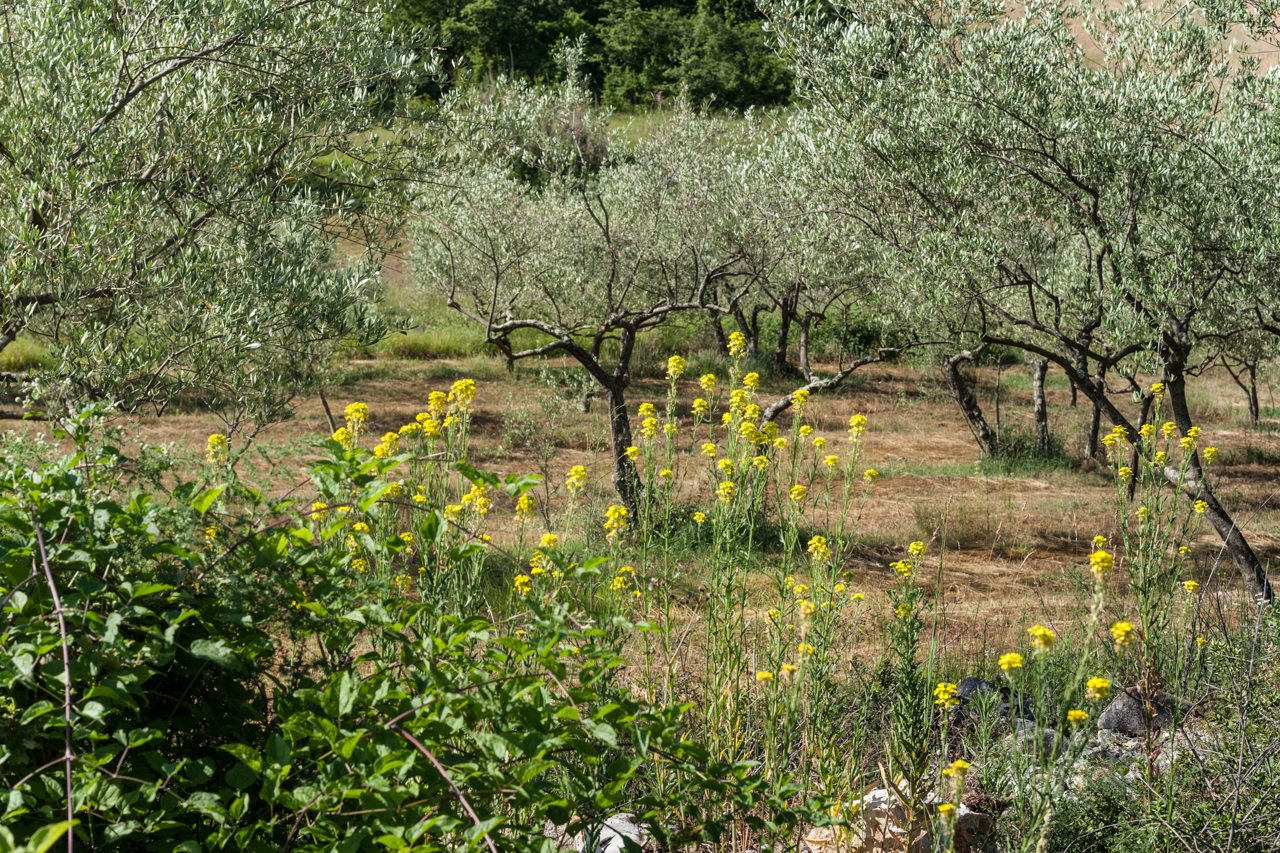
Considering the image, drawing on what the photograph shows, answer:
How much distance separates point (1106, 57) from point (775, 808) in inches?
310

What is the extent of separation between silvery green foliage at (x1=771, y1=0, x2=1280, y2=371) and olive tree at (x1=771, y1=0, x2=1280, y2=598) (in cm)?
2

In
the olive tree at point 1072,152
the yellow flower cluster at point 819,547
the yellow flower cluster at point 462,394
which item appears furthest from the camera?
the olive tree at point 1072,152

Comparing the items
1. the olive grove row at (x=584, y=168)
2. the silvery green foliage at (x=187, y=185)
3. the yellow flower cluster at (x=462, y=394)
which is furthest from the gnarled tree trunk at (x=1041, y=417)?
the yellow flower cluster at (x=462, y=394)

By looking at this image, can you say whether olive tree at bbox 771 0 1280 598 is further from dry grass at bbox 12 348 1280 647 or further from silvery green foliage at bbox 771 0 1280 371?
dry grass at bbox 12 348 1280 647

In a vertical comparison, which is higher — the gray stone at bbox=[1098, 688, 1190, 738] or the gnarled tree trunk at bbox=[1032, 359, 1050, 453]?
the gnarled tree trunk at bbox=[1032, 359, 1050, 453]

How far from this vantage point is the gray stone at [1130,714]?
4.87m

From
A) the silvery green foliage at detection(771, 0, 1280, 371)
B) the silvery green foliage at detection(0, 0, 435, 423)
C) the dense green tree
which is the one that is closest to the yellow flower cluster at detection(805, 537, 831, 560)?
the silvery green foliage at detection(0, 0, 435, 423)

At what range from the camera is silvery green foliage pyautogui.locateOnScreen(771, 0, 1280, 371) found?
692 cm

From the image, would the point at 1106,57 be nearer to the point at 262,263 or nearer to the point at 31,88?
the point at 262,263

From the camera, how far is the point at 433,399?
4004 mm

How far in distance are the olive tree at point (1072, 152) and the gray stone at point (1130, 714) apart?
1821mm

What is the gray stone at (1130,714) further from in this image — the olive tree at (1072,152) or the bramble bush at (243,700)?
the bramble bush at (243,700)

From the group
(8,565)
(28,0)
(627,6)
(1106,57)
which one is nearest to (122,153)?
(28,0)

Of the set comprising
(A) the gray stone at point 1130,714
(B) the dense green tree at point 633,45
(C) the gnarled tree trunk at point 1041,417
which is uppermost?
A: (B) the dense green tree at point 633,45
